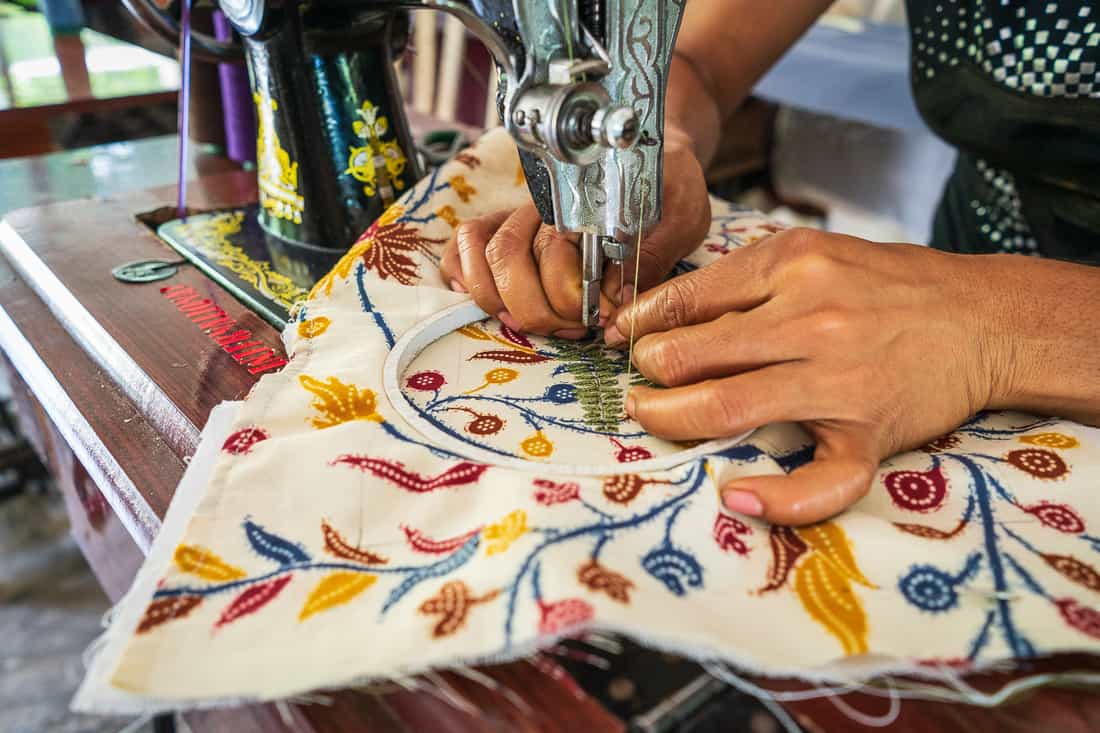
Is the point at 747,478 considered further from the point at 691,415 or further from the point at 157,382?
the point at 157,382

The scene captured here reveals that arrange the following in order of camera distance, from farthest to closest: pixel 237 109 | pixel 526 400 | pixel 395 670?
pixel 237 109
pixel 526 400
pixel 395 670

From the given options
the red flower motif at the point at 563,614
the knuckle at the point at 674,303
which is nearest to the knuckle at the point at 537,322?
the knuckle at the point at 674,303

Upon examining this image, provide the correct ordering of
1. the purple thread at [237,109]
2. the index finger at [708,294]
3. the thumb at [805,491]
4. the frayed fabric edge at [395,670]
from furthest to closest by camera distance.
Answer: the purple thread at [237,109]
the index finger at [708,294]
the thumb at [805,491]
the frayed fabric edge at [395,670]

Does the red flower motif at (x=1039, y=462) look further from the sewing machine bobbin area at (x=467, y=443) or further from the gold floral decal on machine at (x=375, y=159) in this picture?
the gold floral decal on machine at (x=375, y=159)

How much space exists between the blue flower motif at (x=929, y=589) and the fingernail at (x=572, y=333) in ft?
1.10

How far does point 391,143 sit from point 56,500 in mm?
1762

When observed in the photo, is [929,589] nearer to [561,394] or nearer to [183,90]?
[561,394]

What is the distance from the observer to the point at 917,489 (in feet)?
1.74

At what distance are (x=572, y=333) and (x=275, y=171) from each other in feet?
1.34

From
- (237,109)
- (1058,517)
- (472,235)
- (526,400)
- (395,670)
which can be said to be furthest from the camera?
(237,109)

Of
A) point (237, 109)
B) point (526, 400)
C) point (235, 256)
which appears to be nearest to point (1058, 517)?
point (526, 400)

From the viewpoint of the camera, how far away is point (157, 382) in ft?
2.15

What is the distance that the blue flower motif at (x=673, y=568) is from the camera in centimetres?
44

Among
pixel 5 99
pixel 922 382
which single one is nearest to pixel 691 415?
pixel 922 382
